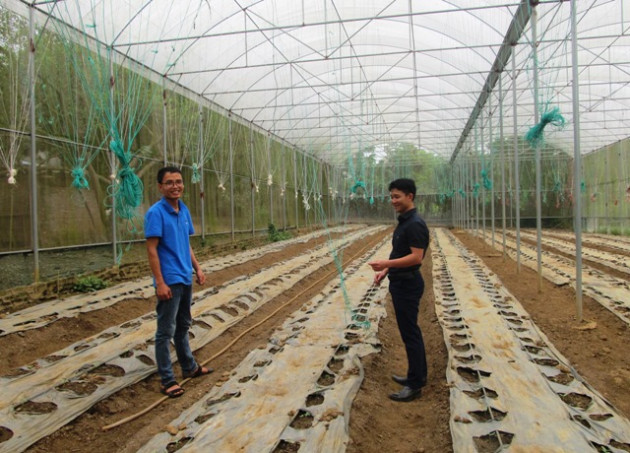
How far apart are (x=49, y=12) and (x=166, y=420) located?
7075mm

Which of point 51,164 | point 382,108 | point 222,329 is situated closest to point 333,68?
point 382,108

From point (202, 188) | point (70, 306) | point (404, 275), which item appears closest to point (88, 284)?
point (70, 306)

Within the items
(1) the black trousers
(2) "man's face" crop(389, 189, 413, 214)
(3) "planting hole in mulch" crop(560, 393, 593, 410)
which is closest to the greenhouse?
(3) "planting hole in mulch" crop(560, 393, 593, 410)

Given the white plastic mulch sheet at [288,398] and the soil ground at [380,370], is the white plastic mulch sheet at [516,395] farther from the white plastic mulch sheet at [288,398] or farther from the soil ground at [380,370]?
the white plastic mulch sheet at [288,398]

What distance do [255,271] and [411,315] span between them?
6768 mm

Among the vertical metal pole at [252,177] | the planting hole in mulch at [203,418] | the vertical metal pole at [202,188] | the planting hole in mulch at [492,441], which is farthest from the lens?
the vertical metal pole at [252,177]

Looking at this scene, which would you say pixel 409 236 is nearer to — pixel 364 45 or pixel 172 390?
pixel 172 390

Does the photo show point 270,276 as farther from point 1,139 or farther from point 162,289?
point 162,289

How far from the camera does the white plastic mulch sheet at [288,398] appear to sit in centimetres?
→ 271

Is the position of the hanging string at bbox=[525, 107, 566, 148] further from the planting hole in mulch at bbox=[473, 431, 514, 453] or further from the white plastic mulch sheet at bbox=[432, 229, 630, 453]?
the planting hole in mulch at bbox=[473, 431, 514, 453]

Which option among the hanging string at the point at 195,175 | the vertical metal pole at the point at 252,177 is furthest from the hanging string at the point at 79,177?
the vertical metal pole at the point at 252,177

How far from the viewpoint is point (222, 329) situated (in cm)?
546

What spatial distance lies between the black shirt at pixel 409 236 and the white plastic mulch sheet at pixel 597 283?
3.43 meters

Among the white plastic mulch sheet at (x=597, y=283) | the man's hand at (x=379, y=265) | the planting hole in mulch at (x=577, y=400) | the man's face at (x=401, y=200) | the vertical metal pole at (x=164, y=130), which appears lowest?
the planting hole in mulch at (x=577, y=400)
